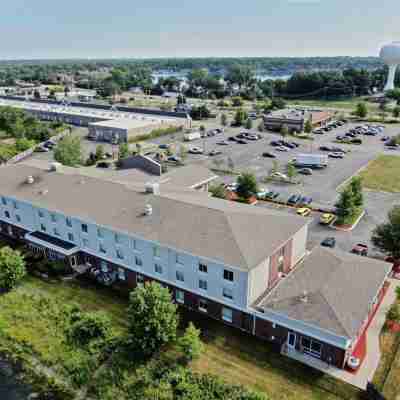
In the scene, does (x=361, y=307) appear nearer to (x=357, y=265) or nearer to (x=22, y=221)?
(x=357, y=265)

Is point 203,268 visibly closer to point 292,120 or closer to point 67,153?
point 67,153

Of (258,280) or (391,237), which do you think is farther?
(391,237)

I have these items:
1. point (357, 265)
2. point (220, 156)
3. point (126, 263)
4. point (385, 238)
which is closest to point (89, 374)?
point (126, 263)

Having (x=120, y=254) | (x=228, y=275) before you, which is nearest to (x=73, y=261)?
(x=120, y=254)

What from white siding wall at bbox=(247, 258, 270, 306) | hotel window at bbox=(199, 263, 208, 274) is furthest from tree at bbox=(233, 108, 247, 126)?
hotel window at bbox=(199, 263, 208, 274)

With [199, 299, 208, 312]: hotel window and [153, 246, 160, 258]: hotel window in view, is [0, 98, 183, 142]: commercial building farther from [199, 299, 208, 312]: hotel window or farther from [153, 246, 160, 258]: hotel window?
[199, 299, 208, 312]: hotel window

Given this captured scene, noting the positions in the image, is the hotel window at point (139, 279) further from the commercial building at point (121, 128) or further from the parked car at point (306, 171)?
the commercial building at point (121, 128)
